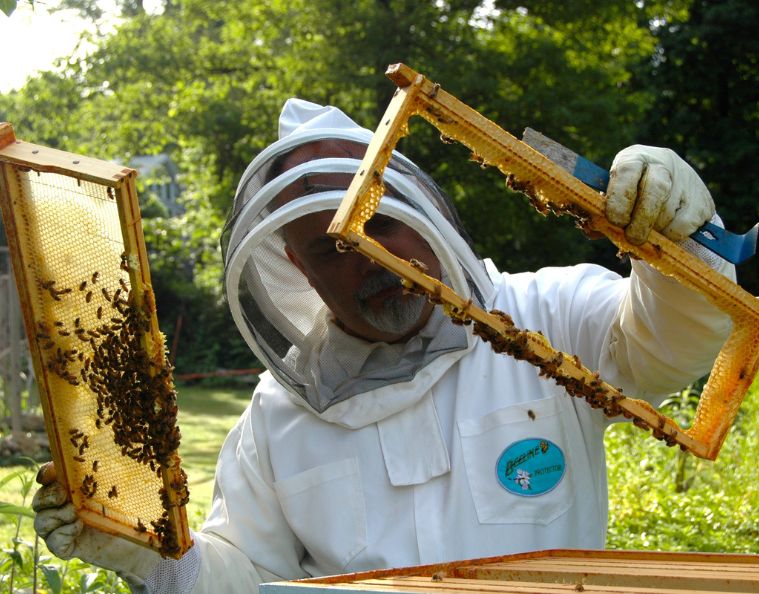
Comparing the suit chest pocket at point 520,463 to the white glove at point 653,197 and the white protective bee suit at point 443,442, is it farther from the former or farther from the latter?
the white glove at point 653,197

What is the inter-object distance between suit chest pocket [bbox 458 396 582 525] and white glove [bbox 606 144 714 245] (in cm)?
81

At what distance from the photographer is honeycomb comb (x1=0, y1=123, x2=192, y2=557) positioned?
7.70 ft

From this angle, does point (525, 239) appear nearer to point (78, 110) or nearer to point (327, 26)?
point (327, 26)

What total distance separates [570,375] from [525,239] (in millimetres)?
14664

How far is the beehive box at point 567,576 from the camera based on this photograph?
1.94 meters

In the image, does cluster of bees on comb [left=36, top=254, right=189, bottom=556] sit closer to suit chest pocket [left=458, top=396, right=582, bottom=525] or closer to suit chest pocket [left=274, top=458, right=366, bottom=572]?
suit chest pocket [left=274, top=458, right=366, bottom=572]

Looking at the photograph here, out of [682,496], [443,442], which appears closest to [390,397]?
[443,442]

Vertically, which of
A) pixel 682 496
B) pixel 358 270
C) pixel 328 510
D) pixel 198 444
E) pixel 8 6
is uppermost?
pixel 8 6

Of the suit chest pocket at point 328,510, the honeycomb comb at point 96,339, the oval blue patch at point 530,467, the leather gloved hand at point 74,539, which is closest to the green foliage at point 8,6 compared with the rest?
the honeycomb comb at point 96,339

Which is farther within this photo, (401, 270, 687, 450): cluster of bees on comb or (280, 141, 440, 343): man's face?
(280, 141, 440, 343): man's face

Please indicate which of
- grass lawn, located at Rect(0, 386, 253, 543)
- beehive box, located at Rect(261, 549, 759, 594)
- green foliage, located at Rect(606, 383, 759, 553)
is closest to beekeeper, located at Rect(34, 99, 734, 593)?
beehive box, located at Rect(261, 549, 759, 594)

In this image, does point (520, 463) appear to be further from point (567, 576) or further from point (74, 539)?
point (74, 539)

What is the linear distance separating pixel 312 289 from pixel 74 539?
3.85 ft

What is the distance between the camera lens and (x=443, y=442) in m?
3.08
